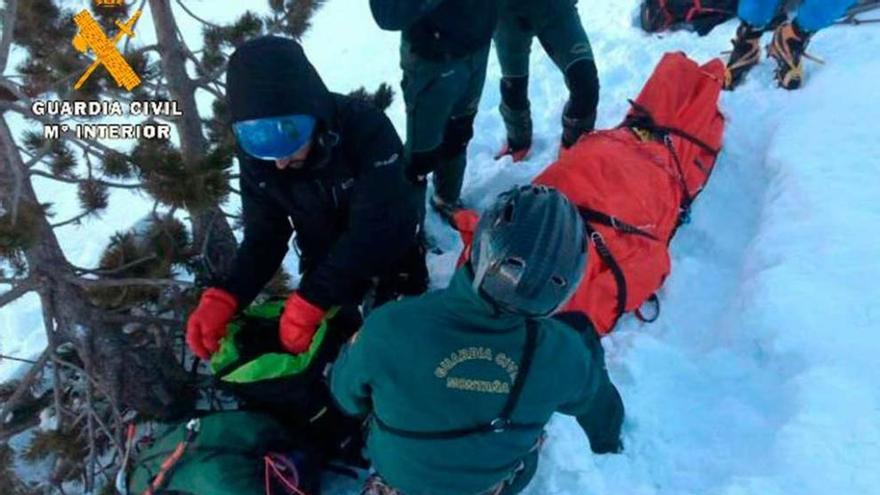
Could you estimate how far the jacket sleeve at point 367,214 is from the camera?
2.50 meters

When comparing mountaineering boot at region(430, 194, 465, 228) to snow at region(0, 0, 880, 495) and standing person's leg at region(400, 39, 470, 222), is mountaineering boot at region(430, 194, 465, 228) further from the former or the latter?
standing person's leg at region(400, 39, 470, 222)

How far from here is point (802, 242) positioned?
325 centimetres

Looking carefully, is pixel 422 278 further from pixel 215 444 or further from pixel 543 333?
pixel 543 333

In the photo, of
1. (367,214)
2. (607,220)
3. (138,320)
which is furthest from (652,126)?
(138,320)

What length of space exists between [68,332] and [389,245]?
1.17 m

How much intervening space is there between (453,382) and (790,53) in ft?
11.2

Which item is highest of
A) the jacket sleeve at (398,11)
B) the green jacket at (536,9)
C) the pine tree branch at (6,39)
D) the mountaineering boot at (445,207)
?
the pine tree branch at (6,39)

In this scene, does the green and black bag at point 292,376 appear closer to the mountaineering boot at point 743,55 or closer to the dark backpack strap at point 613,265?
the dark backpack strap at point 613,265

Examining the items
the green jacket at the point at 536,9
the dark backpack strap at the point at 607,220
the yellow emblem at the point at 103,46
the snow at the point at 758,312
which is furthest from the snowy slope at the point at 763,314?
the yellow emblem at the point at 103,46

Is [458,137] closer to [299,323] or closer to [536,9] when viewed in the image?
[536,9]

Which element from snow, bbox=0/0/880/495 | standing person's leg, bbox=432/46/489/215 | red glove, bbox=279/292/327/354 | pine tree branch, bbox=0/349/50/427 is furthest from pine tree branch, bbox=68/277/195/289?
standing person's leg, bbox=432/46/489/215

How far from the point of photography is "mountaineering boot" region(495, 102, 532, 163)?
414cm

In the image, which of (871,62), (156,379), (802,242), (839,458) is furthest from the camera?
(871,62)

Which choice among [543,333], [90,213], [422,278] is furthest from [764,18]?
[90,213]
